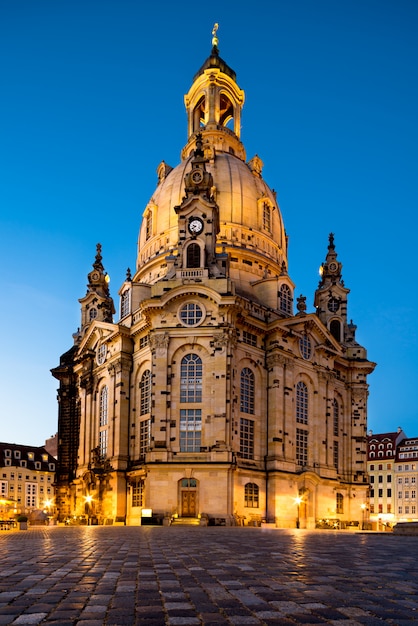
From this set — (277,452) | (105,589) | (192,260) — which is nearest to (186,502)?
(277,452)

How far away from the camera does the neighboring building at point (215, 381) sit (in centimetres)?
6194

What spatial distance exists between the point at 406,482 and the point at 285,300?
60.7m

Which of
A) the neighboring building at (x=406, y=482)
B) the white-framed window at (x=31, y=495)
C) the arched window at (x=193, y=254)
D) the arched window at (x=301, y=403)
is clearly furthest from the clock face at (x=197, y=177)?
the neighboring building at (x=406, y=482)

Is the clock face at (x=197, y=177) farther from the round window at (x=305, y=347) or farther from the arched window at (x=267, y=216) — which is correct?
the round window at (x=305, y=347)

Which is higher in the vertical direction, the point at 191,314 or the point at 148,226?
the point at 148,226

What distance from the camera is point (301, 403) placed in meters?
72.9

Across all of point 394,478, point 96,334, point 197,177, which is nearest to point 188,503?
point 96,334

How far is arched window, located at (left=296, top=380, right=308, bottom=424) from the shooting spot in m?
72.2

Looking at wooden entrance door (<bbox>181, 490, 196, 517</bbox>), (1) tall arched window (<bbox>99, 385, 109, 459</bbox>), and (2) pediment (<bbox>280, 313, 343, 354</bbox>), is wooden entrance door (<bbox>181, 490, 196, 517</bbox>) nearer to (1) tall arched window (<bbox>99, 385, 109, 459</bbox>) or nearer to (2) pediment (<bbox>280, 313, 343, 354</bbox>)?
(1) tall arched window (<bbox>99, 385, 109, 459</bbox>)

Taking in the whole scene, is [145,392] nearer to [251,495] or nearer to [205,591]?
[251,495]

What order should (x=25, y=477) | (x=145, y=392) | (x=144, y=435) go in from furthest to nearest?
(x=25, y=477), (x=145, y=392), (x=144, y=435)

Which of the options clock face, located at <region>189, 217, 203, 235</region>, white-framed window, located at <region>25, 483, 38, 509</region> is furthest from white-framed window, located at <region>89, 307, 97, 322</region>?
white-framed window, located at <region>25, 483, 38, 509</region>

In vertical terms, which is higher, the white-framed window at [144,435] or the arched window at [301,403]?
the arched window at [301,403]

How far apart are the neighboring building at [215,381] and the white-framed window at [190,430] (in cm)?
9
